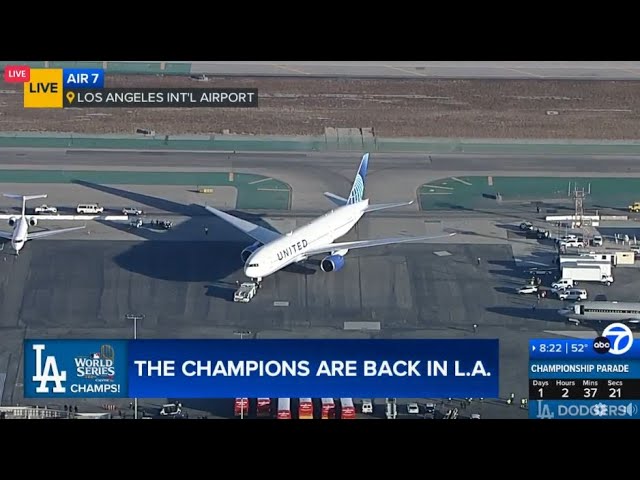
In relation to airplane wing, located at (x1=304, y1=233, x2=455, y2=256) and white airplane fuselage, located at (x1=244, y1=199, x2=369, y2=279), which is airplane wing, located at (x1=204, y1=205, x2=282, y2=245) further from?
airplane wing, located at (x1=304, y1=233, x2=455, y2=256)

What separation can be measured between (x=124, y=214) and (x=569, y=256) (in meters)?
46.5

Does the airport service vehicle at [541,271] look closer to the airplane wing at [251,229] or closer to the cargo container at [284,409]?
the airplane wing at [251,229]

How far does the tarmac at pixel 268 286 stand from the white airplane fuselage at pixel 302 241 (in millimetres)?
2402

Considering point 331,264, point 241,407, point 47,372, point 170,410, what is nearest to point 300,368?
point 241,407

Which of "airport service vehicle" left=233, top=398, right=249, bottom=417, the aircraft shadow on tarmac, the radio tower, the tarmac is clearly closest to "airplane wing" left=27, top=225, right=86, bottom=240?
the tarmac

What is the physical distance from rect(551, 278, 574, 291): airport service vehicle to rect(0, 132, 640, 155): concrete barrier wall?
44.4 metres

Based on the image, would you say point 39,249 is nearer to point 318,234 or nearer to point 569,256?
point 318,234

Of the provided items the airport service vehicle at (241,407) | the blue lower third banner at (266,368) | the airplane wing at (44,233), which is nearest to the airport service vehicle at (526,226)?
the airplane wing at (44,233)

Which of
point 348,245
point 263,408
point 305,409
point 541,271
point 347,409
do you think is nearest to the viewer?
point 305,409

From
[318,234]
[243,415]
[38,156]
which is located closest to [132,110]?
[38,156]

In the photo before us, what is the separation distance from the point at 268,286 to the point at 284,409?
2671 cm

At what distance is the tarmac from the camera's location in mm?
129875

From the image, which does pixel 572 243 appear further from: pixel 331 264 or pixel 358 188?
pixel 331 264

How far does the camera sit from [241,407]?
114312 millimetres
